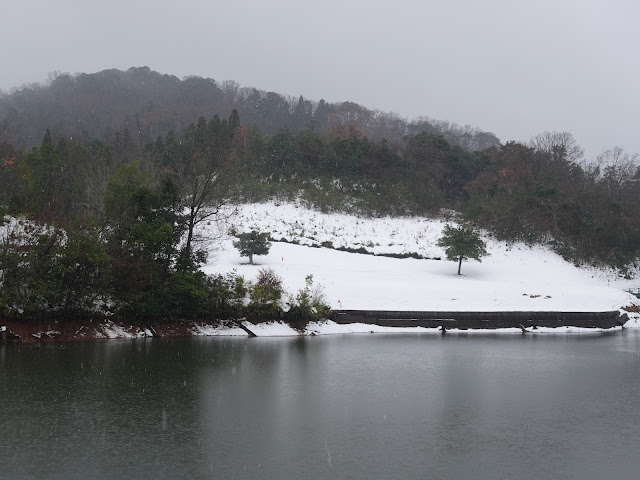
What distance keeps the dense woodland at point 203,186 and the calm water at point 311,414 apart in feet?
11.5

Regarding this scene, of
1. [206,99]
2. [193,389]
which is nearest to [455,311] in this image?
[193,389]

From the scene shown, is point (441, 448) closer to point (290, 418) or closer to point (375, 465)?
point (375, 465)

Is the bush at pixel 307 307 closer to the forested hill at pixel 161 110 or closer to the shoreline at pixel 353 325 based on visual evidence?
the shoreline at pixel 353 325

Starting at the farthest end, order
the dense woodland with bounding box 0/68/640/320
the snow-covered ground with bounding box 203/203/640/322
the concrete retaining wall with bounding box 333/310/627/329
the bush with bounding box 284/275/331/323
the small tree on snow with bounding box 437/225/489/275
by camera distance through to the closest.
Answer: the small tree on snow with bounding box 437/225/489/275 < the snow-covered ground with bounding box 203/203/640/322 < the concrete retaining wall with bounding box 333/310/627/329 < the bush with bounding box 284/275/331/323 < the dense woodland with bounding box 0/68/640/320

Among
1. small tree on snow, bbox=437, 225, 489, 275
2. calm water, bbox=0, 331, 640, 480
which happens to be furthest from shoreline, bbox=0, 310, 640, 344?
small tree on snow, bbox=437, 225, 489, 275

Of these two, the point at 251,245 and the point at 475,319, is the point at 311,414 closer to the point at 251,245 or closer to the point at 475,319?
the point at 475,319

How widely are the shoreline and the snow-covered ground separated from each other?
0.68 metres

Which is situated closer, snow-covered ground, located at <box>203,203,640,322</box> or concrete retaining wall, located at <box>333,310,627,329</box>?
concrete retaining wall, located at <box>333,310,627,329</box>

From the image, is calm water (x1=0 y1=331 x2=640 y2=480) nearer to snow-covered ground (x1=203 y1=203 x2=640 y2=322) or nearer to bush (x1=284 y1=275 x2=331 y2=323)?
bush (x1=284 y1=275 x2=331 y2=323)

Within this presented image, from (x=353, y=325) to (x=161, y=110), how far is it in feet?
220

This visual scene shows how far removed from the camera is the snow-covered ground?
29.4 metres

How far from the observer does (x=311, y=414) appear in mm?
12430

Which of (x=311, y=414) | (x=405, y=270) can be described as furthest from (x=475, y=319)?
(x=311, y=414)

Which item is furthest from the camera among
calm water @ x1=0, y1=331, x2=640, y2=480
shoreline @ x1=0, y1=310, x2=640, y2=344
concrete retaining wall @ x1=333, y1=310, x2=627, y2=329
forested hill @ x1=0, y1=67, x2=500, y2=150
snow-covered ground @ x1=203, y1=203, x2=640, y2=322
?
forested hill @ x1=0, y1=67, x2=500, y2=150
